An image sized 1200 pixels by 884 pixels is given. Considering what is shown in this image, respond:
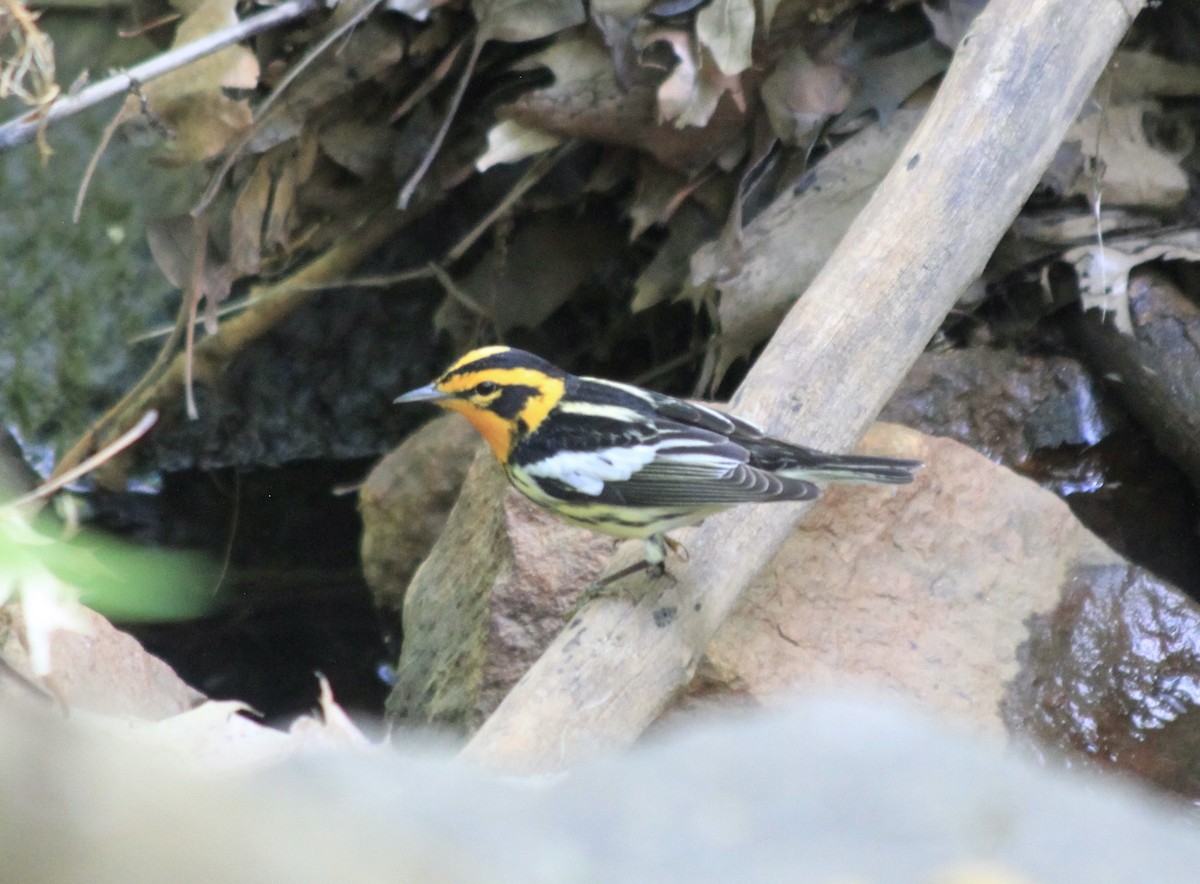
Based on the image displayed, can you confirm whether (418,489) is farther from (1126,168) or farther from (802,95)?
(1126,168)

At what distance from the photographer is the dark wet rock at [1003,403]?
5273mm

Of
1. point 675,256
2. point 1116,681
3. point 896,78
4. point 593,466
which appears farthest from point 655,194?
point 1116,681

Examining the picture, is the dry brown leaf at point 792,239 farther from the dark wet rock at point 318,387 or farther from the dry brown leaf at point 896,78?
the dark wet rock at point 318,387

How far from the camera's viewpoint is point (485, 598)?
415cm

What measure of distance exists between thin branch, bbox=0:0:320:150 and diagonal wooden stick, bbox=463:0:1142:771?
2139 millimetres

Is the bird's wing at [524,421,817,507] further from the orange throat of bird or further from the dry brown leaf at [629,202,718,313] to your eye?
the dry brown leaf at [629,202,718,313]

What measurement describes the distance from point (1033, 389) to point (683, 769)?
4.56 m

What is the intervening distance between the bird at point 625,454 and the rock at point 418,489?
54.5 inches

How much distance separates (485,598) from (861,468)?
4.27 ft

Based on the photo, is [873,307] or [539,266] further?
[539,266]

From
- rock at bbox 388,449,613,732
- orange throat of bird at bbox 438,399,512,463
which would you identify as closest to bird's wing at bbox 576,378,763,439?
orange throat of bird at bbox 438,399,512,463

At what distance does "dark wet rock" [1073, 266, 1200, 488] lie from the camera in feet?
16.8

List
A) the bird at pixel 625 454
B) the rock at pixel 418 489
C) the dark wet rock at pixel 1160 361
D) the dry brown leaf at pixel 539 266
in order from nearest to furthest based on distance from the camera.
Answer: the bird at pixel 625 454 < the dark wet rock at pixel 1160 361 < the rock at pixel 418 489 < the dry brown leaf at pixel 539 266

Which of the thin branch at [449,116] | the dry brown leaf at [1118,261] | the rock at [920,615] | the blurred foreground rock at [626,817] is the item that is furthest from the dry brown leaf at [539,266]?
the blurred foreground rock at [626,817]
